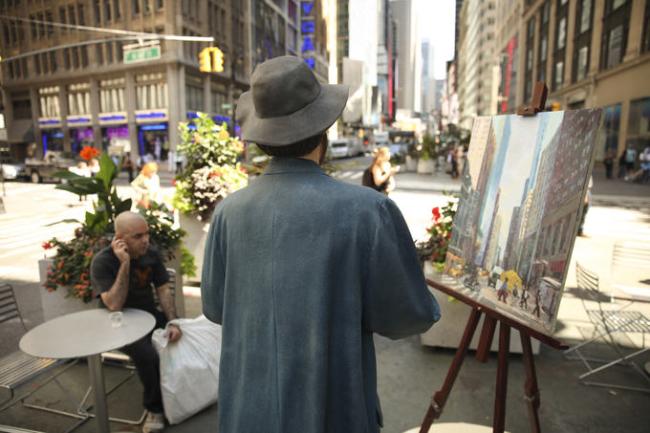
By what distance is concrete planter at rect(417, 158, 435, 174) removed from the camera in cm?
2434

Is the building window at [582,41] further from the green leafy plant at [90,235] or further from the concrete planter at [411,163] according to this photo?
the green leafy plant at [90,235]

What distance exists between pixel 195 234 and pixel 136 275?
3.07m

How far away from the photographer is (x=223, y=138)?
252 inches

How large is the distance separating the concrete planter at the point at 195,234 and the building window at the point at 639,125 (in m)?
24.4

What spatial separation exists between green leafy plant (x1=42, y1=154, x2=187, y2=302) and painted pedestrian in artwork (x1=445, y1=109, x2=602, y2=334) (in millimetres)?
3035

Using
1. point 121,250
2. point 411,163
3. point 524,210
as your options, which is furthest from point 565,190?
point 411,163

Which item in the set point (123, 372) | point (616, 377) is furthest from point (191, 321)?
point (616, 377)

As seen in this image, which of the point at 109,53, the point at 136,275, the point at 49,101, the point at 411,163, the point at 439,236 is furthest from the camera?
the point at 49,101

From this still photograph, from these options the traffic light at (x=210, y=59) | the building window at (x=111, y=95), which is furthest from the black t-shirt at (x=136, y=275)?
the building window at (x=111, y=95)

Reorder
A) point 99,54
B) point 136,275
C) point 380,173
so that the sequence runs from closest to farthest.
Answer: point 136,275
point 380,173
point 99,54

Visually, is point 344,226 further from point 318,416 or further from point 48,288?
point 48,288

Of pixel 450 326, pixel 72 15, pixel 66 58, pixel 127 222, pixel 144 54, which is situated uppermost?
pixel 72 15

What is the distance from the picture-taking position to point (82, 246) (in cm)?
406

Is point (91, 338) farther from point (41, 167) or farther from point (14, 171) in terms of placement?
point (14, 171)
